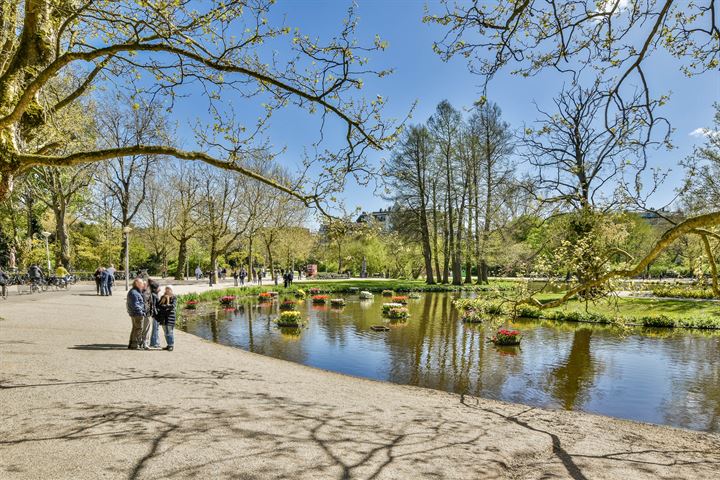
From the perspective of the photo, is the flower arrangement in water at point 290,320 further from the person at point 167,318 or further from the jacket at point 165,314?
the jacket at point 165,314

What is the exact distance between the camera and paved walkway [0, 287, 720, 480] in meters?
4.38

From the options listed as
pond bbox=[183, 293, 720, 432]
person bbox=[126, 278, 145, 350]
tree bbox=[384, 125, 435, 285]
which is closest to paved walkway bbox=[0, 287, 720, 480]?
person bbox=[126, 278, 145, 350]

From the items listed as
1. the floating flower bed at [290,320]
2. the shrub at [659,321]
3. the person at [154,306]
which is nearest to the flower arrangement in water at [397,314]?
the floating flower bed at [290,320]

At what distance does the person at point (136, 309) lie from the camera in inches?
389

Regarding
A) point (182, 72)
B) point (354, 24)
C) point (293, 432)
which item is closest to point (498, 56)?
point (354, 24)

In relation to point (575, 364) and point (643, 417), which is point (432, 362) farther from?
point (643, 417)

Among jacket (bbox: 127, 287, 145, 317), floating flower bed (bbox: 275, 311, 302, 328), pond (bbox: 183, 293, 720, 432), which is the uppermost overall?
jacket (bbox: 127, 287, 145, 317)

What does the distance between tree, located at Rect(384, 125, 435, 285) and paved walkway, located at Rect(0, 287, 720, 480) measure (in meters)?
33.0

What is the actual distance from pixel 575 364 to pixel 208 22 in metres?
13.1

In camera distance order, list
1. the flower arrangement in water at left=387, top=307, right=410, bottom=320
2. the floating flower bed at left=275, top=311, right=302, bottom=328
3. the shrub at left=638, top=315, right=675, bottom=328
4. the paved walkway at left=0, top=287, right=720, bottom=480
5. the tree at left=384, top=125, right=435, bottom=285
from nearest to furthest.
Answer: the paved walkway at left=0, top=287, right=720, bottom=480
the floating flower bed at left=275, top=311, right=302, bottom=328
the shrub at left=638, top=315, right=675, bottom=328
the flower arrangement in water at left=387, top=307, right=410, bottom=320
the tree at left=384, top=125, right=435, bottom=285

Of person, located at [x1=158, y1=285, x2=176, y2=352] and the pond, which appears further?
person, located at [x1=158, y1=285, x2=176, y2=352]

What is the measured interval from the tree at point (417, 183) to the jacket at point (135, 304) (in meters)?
33.4

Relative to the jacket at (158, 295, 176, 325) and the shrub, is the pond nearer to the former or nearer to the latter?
the shrub

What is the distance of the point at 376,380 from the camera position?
36.2 ft
